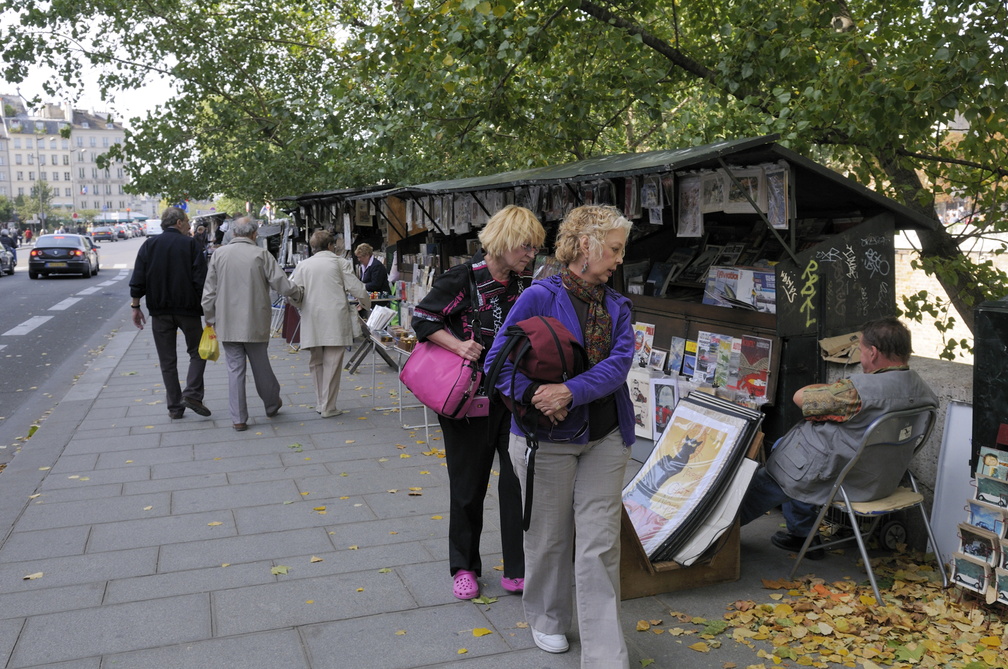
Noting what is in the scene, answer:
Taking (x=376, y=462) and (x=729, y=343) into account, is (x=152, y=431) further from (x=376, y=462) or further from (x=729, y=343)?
(x=729, y=343)

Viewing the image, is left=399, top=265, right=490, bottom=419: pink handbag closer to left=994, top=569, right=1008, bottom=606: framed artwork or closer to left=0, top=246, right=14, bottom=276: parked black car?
left=994, top=569, right=1008, bottom=606: framed artwork

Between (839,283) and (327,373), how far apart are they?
4.69 m

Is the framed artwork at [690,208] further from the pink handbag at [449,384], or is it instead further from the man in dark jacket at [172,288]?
the man in dark jacket at [172,288]

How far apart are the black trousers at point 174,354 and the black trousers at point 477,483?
15.0 ft

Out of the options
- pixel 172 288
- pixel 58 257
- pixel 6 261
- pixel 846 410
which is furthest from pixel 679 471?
pixel 6 261

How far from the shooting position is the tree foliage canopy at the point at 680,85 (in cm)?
707

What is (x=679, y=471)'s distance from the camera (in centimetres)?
455

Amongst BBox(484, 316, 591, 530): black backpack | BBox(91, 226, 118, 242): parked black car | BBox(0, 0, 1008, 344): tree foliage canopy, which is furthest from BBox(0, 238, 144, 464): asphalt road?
BBox(91, 226, 118, 242): parked black car

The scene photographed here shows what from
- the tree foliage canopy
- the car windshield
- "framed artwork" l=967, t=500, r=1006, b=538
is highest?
the tree foliage canopy

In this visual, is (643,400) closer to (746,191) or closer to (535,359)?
(746,191)

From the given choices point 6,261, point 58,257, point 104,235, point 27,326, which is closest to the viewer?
point 27,326

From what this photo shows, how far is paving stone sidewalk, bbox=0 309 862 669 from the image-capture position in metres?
3.59

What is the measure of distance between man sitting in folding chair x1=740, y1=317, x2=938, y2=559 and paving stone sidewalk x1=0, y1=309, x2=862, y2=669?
0.49m

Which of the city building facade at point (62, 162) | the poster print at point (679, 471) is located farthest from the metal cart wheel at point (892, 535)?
the city building facade at point (62, 162)
